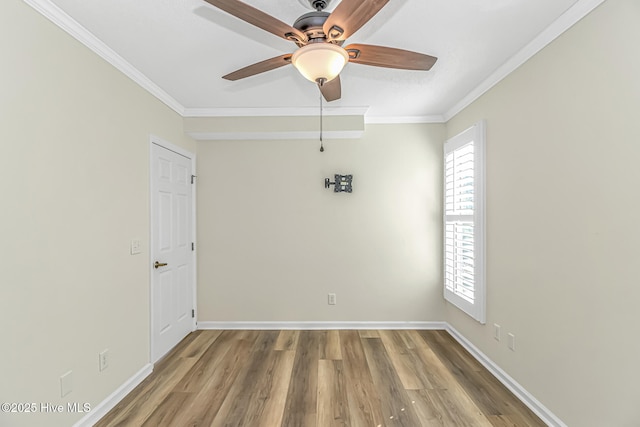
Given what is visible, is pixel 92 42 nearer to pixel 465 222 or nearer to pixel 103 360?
pixel 103 360

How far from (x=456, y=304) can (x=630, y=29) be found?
2.59 metres

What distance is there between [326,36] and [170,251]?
2.58 metres

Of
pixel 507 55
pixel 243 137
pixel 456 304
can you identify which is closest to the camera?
pixel 507 55

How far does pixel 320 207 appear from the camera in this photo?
143 inches

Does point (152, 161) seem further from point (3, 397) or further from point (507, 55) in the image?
point (507, 55)

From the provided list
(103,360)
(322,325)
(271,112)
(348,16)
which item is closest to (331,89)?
(348,16)

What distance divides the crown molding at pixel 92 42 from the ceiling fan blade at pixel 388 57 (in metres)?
1.71

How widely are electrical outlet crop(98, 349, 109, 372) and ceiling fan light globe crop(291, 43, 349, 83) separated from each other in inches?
91.7

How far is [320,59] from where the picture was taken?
142cm

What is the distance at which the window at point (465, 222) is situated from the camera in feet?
8.93

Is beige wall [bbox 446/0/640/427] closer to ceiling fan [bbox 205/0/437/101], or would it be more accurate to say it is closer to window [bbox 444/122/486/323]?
window [bbox 444/122/486/323]

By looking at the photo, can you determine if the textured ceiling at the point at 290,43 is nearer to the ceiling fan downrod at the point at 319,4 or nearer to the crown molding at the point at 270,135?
the ceiling fan downrod at the point at 319,4

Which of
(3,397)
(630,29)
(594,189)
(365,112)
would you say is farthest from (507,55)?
(3,397)

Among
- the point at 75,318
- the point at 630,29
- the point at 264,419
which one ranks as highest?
the point at 630,29
